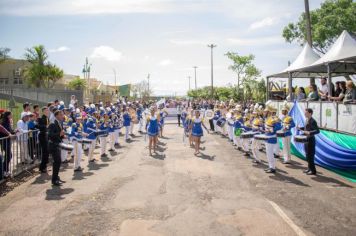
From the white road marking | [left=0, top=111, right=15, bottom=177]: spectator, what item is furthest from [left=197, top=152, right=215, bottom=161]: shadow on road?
[left=0, top=111, right=15, bottom=177]: spectator

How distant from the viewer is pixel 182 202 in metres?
8.17

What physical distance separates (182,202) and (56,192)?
3631 millimetres

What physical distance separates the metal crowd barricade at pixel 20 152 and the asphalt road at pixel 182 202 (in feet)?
2.56

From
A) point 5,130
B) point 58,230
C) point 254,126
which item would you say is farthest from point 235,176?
point 5,130

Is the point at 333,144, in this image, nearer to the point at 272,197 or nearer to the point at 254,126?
the point at 254,126

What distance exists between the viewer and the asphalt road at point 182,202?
6590 millimetres

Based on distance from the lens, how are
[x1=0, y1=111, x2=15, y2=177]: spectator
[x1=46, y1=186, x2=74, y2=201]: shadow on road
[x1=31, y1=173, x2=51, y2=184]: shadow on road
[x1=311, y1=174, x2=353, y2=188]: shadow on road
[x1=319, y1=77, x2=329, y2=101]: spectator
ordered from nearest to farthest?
[x1=46, y1=186, x2=74, y2=201]: shadow on road
[x1=311, y1=174, x2=353, y2=188]: shadow on road
[x1=0, y1=111, x2=15, y2=177]: spectator
[x1=31, y1=173, x2=51, y2=184]: shadow on road
[x1=319, y1=77, x2=329, y2=101]: spectator

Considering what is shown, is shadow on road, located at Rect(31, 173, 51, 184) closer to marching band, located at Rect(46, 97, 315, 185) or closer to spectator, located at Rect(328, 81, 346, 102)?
marching band, located at Rect(46, 97, 315, 185)

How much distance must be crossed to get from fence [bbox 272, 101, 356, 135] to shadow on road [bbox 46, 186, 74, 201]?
32.8ft

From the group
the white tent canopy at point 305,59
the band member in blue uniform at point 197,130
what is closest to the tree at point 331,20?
the white tent canopy at point 305,59

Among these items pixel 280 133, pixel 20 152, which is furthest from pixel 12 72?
pixel 280 133

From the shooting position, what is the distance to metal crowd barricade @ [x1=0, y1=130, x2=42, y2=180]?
10.4 meters

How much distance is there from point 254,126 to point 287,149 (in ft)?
5.20

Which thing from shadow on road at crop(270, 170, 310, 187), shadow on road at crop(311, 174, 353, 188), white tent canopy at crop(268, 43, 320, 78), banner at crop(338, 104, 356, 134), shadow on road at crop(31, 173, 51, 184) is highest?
white tent canopy at crop(268, 43, 320, 78)
